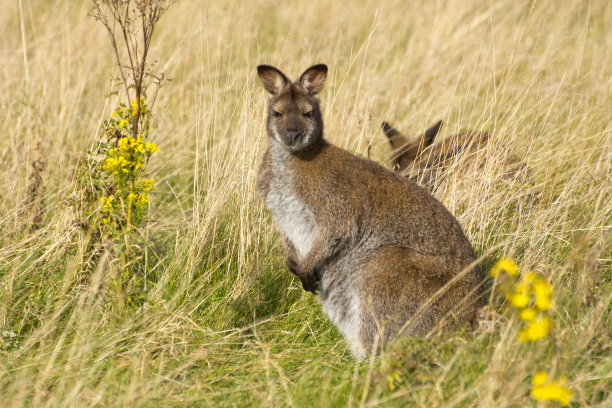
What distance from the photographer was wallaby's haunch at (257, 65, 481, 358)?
4.24m

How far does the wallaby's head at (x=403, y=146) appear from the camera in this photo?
677cm

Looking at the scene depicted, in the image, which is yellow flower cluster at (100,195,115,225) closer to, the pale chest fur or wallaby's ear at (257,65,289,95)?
the pale chest fur

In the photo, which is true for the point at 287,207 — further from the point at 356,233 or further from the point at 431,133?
the point at 431,133

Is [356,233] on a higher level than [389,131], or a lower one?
lower

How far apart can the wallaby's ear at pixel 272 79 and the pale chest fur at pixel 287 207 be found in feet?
1.53

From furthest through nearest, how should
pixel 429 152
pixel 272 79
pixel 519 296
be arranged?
1. pixel 429 152
2. pixel 272 79
3. pixel 519 296

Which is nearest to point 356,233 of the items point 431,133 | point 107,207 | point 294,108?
point 294,108

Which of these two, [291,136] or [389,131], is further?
[389,131]

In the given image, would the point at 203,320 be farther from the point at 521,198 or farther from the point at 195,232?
the point at 521,198

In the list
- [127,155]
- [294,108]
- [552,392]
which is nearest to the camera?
[552,392]

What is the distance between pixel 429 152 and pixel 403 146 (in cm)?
27

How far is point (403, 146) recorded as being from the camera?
22.2 feet

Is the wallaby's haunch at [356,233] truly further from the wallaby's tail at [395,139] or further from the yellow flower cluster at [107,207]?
the wallaby's tail at [395,139]

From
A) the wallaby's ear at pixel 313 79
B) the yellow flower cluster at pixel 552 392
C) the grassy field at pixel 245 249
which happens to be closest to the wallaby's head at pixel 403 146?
the grassy field at pixel 245 249
